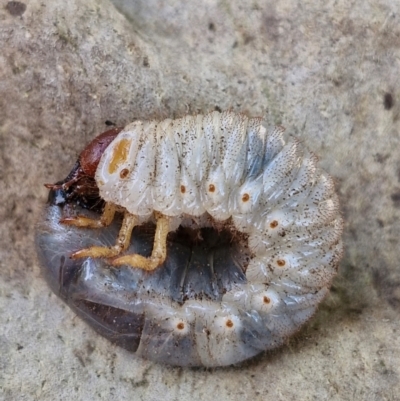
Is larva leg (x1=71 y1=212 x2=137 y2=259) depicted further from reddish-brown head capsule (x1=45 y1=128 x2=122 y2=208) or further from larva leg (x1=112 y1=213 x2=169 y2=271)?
reddish-brown head capsule (x1=45 y1=128 x2=122 y2=208)

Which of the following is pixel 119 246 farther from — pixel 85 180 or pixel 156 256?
pixel 85 180

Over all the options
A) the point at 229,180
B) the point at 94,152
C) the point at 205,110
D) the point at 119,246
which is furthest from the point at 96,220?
the point at 205,110

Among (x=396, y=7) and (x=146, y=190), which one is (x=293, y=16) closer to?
(x=396, y=7)

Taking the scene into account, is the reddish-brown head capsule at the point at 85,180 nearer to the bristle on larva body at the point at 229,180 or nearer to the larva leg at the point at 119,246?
the bristle on larva body at the point at 229,180

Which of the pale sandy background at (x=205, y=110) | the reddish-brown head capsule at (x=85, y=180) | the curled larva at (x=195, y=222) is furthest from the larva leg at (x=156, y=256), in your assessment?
the pale sandy background at (x=205, y=110)

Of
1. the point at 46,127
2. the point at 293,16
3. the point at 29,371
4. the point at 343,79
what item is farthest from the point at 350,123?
the point at 29,371

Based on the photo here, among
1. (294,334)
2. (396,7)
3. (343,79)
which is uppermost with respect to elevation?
(396,7)
